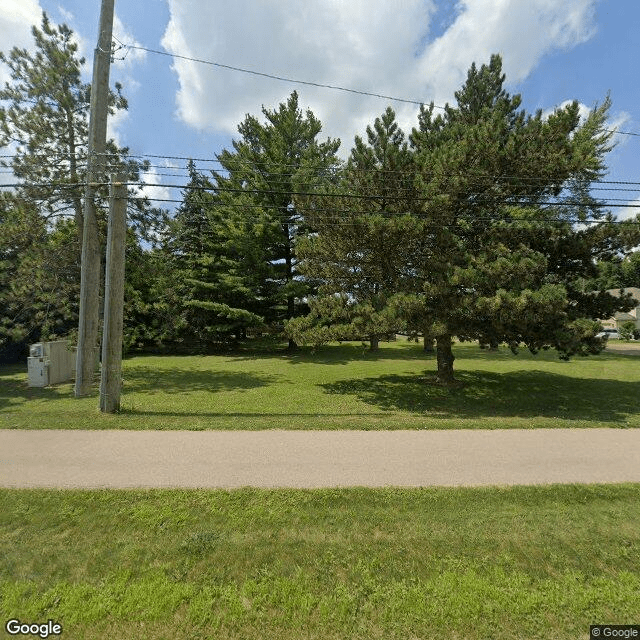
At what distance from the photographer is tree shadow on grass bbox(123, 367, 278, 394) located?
431 inches

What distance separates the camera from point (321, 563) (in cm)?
291

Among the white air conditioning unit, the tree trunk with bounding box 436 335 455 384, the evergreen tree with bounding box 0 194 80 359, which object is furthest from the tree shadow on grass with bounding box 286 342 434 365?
the evergreen tree with bounding box 0 194 80 359

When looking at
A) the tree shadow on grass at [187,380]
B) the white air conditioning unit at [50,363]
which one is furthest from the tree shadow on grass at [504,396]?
the white air conditioning unit at [50,363]

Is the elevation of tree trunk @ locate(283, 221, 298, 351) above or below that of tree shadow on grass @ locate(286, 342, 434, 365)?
above

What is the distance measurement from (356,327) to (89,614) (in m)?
7.39

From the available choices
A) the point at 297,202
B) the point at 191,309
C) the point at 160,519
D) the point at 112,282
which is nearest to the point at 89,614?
the point at 160,519

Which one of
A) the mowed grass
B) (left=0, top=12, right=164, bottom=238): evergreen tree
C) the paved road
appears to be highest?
(left=0, top=12, right=164, bottom=238): evergreen tree

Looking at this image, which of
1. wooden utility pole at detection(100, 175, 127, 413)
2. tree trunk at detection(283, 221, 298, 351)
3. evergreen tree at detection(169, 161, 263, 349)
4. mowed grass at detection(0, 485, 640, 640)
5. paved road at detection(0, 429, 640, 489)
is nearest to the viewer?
mowed grass at detection(0, 485, 640, 640)

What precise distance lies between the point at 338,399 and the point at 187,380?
19.4ft

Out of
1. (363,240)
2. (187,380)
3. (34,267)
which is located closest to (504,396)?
(363,240)

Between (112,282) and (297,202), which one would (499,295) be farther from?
(112,282)

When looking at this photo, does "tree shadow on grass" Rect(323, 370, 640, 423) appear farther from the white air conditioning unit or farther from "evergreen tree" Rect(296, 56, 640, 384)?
the white air conditioning unit

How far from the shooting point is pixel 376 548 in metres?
3.10

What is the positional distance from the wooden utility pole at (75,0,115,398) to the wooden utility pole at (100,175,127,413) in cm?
208
